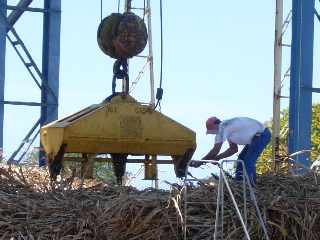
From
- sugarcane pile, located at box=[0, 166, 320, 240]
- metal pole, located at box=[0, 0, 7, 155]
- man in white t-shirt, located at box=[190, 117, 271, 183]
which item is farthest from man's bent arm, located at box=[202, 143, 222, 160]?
metal pole, located at box=[0, 0, 7, 155]

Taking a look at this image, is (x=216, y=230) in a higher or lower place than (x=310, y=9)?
lower

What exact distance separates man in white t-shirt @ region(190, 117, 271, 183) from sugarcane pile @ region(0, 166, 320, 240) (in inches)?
58.3

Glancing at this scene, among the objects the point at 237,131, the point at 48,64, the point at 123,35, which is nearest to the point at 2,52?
the point at 48,64

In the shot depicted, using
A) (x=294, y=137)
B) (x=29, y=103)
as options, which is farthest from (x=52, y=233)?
(x=29, y=103)

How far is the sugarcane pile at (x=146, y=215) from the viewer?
7.56 meters

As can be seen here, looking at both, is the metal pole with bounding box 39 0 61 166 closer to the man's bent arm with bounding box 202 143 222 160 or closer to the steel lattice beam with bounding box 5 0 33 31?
the steel lattice beam with bounding box 5 0 33 31

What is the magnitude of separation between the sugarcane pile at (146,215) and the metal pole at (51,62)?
36.3ft

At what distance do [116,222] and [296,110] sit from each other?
10.4 m

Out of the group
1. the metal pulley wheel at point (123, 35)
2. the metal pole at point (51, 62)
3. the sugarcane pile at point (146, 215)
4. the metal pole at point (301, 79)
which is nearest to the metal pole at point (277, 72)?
the metal pole at point (301, 79)

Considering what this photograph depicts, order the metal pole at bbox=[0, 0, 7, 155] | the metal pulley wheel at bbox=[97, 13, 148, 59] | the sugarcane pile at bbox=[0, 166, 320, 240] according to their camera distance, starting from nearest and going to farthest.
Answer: the sugarcane pile at bbox=[0, 166, 320, 240], the metal pulley wheel at bbox=[97, 13, 148, 59], the metal pole at bbox=[0, 0, 7, 155]

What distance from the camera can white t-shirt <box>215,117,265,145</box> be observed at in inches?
394

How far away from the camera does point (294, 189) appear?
A: 8.80 meters

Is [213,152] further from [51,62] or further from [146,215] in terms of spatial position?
[51,62]

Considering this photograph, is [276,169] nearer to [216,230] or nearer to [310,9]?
[216,230]
